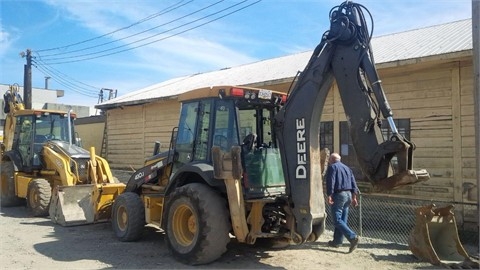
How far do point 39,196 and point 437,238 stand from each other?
8868 mm

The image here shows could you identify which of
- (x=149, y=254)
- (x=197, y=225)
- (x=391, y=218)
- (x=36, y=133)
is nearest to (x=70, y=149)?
(x=36, y=133)

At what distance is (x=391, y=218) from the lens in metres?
10.4

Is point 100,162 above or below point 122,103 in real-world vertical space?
below

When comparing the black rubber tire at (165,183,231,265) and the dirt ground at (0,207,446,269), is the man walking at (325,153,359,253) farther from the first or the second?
the black rubber tire at (165,183,231,265)

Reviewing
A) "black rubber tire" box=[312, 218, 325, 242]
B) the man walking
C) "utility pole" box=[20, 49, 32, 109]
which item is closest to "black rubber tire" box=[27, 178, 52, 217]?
the man walking

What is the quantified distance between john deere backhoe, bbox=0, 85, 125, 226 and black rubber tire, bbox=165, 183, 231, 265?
3.16m

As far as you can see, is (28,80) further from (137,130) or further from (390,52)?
(390,52)

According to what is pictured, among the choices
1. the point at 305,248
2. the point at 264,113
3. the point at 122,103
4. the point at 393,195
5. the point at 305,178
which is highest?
the point at 122,103

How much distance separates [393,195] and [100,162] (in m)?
7.00

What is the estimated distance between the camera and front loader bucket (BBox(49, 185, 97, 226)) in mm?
9656

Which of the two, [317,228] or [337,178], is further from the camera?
[337,178]

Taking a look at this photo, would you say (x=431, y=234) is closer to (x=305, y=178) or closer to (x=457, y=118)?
(x=305, y=178)

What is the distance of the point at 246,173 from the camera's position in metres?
6.61

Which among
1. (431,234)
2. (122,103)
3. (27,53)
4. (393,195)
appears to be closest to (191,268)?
(431,234)
